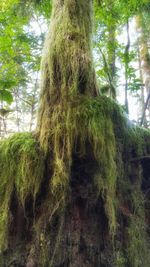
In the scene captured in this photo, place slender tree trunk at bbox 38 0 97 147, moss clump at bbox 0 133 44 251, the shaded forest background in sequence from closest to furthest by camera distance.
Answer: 1. moss clump at bbox 0 133 44 251
2. slender tree trunk at bbox 38 0 97 147
3. the shaded forest background

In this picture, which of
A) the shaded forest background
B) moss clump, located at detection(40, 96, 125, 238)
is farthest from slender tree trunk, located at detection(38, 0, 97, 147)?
the shaded forest background

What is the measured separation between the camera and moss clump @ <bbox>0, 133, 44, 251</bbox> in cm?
238

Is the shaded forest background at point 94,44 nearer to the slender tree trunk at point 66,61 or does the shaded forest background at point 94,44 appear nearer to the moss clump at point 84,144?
the slender tree trunk at point 66,61

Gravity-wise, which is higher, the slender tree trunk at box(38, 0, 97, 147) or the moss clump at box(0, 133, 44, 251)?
the slender tree trunk at box(38, 0, 97, 147)

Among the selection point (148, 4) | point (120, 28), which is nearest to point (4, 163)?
point (148, 4)

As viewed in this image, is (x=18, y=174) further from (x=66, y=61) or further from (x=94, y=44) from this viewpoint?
(x=94, y=44)

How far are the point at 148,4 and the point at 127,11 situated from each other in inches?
19.8

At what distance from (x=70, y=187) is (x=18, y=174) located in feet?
1.82

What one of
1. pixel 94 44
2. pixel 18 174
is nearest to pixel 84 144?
pixel 18 174

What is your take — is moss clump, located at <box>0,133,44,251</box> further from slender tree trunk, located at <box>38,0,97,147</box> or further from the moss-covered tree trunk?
slender tree trunk, located at <box>38,0,97,147</box>

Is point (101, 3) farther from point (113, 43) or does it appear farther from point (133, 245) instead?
point (133, 245)

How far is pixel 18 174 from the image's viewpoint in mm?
2434

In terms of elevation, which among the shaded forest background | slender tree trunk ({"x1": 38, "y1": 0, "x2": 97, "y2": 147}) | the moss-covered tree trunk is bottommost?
the moss-covered tree trunk

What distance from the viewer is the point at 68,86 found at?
2844mm
